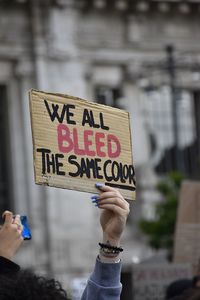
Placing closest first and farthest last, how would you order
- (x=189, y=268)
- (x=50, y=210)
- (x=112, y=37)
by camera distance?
(x=189, y=268) < (x=50, y=210) < (x=112, y=37)

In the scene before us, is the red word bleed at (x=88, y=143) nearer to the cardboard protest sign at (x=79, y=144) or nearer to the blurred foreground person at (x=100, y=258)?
the cardboard protest sign at (x=79, y=144)

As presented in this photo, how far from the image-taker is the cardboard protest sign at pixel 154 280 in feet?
41.9

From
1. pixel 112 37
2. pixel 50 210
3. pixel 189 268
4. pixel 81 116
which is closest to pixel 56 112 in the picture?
pixel 81 116

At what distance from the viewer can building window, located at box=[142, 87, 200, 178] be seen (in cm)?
2861

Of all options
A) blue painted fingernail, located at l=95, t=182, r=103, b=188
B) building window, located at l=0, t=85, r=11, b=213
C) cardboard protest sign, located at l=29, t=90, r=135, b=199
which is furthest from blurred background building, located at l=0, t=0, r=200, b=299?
blue painted fingernail, located at l=95, t=182, r=103, b=188

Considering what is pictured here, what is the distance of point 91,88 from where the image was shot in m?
27.8

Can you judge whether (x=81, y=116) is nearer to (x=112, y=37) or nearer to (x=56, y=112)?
(x=56, y=112)

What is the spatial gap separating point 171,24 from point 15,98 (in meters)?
4.32

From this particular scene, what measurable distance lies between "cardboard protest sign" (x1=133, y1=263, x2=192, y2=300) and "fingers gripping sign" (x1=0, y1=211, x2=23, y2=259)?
7.60 meters

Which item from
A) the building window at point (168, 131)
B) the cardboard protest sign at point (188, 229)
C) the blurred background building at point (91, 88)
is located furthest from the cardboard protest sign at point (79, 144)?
the building window at point (168, 131)

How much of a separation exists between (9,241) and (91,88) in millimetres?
22870

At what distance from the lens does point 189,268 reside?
1253 centimetres

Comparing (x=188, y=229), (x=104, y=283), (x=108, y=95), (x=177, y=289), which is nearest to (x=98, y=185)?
(x=104, y=283)

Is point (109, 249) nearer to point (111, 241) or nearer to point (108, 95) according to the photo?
point (111, 241)
